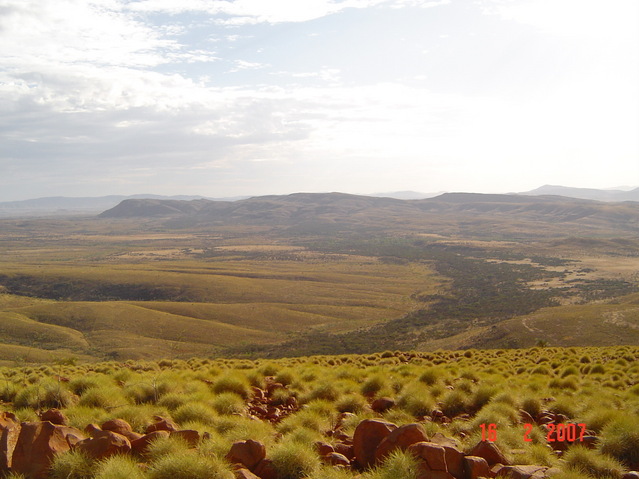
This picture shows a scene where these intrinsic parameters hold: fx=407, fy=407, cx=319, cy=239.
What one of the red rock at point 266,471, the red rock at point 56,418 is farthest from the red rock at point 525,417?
the red rock at point 56,418

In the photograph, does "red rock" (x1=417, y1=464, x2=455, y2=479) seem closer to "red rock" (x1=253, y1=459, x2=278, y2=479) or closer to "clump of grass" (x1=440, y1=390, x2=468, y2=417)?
"red rock" (x1=253, y1=459, x2=278, y2=479)

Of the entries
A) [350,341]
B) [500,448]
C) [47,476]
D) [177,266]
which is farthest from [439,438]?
[177,266]

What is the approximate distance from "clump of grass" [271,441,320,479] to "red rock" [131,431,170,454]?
7.11 ft

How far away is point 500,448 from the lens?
7469 millimetres

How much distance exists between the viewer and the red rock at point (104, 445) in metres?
6.84

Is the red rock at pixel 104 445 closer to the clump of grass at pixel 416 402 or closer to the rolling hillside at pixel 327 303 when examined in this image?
the clump of grass at pixel 416 402

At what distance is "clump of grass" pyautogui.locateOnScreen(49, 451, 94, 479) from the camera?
648 centimetres

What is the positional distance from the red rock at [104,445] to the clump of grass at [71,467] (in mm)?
166

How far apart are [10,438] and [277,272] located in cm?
10892

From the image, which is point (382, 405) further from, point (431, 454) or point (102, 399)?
point (102, 399)

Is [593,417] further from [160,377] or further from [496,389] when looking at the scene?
[160,377]

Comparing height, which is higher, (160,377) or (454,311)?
(160,377)

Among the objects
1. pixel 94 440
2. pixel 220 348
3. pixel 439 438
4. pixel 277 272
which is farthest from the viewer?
pixel 277 272

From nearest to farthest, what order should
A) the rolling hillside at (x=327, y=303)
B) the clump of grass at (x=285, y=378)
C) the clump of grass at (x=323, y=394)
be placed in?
the clump of grass at (x=323, y=394)
the clump of grass at (x=285, y=378)
the rolling hillside at (x=327, y=303)
